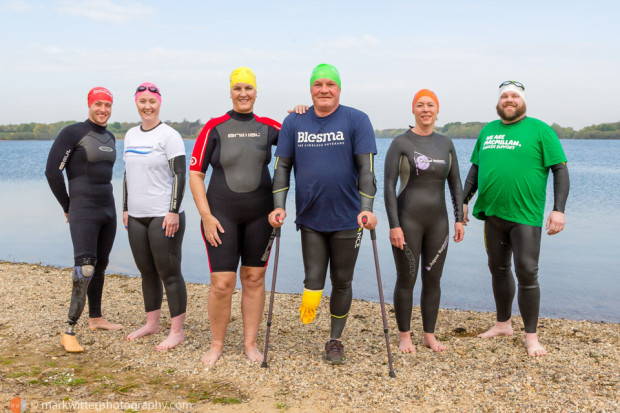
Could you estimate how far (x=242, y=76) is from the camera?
182 inches

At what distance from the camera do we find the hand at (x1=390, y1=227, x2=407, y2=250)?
487cm

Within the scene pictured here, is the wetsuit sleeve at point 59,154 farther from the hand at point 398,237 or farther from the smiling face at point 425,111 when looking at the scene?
the smiling face at point 425,111

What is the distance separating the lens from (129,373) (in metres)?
4.59

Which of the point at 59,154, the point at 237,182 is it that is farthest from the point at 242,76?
the point at 59,154

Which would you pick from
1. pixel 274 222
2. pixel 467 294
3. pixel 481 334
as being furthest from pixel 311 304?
pixel 467 294

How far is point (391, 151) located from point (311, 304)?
5.13 feet

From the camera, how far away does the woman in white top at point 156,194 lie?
Answer: 4977mm

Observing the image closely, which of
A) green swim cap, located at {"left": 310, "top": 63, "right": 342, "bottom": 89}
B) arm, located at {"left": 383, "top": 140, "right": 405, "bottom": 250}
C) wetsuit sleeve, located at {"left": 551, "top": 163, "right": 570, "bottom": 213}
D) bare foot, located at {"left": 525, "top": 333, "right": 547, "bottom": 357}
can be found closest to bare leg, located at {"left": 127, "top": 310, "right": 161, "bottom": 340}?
arm, located at {"left": 383, "top": 140, "right": 405, "bottom": 250}

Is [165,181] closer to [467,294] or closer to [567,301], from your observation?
[467,294]

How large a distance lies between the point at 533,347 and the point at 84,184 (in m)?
4.59

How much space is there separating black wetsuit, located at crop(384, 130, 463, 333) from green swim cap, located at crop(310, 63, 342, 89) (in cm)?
87

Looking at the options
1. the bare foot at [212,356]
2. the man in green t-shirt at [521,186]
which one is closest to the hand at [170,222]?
the bare foot at [212,356]

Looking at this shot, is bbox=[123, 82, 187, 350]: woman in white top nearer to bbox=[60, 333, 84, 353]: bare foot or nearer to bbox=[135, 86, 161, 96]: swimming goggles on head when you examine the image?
bbox=[135, 86, 161, 96]: swimming goggles on head

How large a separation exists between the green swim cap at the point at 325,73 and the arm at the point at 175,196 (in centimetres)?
148
